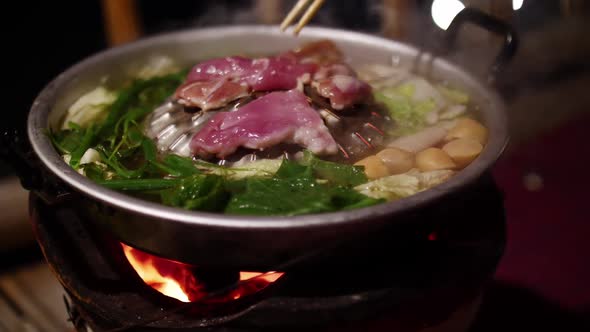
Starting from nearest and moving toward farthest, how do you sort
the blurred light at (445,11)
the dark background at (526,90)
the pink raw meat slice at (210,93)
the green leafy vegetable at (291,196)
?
the green leafy vegetable at (291,196)
the pink raw meat slice at (210,93)
the blurred light at (445,11)
the dark background at (526,90)

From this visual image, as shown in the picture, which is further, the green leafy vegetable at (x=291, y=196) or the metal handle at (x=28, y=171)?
the metal handle at (x=28, y=171)

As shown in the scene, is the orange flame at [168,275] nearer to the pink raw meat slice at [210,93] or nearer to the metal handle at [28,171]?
the metal handle at [28,171]

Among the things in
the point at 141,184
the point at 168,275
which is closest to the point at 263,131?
the point at 141,184

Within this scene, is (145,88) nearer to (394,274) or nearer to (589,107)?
(394,274)

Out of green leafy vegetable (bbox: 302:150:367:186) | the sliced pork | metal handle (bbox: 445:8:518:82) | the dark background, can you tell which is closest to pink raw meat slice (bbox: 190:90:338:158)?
green leafy vegetable (bbox: 302:150:367:186)

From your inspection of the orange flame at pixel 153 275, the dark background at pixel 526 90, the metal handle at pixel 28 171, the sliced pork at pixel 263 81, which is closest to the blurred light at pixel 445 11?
the sliced pork at pixel 263 81

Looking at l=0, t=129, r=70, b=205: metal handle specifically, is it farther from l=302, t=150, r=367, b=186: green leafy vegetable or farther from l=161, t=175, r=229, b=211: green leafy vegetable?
l=302, t=150, r=367, b=186: green leafy vegetable

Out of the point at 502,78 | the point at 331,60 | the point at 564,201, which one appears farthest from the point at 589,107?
the point at 331,60

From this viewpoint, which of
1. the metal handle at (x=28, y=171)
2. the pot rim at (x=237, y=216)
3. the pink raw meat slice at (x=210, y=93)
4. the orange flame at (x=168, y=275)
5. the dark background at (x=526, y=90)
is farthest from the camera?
the dark background at (x=526, y=90)
